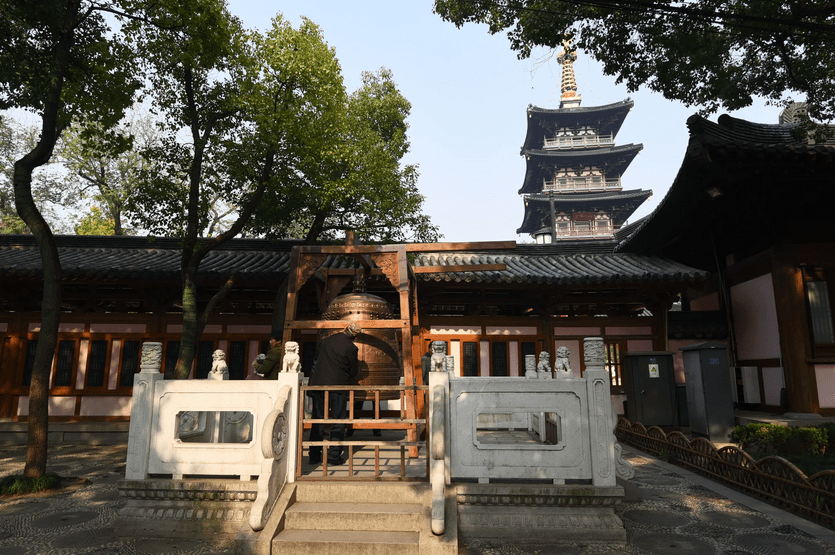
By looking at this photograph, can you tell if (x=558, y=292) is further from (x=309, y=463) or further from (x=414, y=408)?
(x=309, y=463)

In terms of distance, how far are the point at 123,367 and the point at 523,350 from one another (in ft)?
31.4

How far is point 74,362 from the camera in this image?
11.7 metres

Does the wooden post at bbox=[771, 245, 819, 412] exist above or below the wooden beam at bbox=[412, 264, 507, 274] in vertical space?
below

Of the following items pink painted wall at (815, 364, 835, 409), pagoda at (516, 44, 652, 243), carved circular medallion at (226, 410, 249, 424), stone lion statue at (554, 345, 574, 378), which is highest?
pagoda at (516, 44, 652, 243)

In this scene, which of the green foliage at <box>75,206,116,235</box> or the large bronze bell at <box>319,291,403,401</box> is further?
the green foliage at <box>75,206,116,235</box>

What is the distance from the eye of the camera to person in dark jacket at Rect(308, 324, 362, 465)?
6.32 metres

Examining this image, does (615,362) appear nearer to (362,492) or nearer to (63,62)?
(362,492)

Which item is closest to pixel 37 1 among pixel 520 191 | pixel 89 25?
pixel 89 25

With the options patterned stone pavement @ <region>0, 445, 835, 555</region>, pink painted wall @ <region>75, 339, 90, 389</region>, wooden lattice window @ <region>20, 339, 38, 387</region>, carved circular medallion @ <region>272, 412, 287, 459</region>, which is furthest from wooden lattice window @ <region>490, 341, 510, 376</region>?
wooden lattice window @ <region>20, 339, 38, 387</region>

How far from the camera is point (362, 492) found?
511 centimetres

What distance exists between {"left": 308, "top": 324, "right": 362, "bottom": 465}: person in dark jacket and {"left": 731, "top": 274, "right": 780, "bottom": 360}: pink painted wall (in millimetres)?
8830

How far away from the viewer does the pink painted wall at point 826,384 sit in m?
9.49

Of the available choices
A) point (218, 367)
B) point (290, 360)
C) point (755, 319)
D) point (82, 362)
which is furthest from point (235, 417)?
point (755, 319)

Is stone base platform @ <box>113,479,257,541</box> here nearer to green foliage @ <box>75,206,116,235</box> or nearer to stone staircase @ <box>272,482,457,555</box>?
stone staircase @ <box>272,482,457,555</box>
